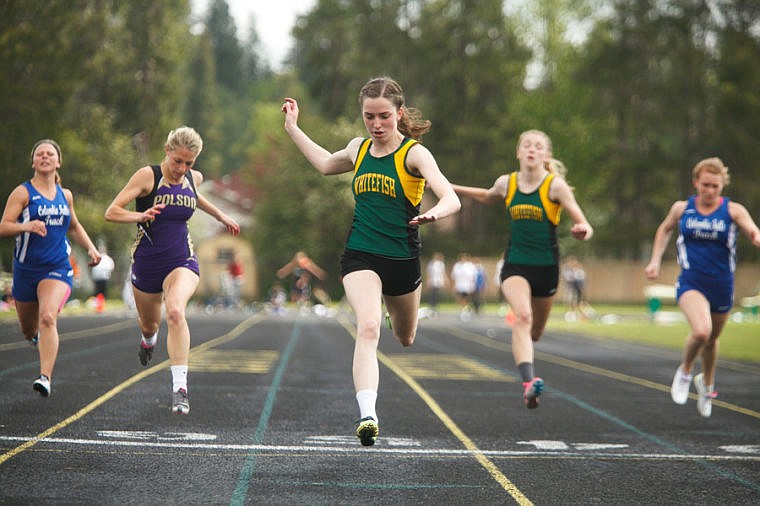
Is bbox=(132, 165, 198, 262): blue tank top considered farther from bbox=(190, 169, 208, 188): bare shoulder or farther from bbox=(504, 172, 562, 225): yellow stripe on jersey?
bbox=(504, 172, 562, 225): yellow stripe on jersey

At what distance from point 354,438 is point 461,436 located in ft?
2.90

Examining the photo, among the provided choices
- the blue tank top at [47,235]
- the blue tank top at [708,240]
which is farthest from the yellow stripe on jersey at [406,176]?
the blue tank top at [708,240]

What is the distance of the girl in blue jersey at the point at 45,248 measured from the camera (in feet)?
Answer: 24.6

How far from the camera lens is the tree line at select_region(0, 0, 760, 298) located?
4328 cm

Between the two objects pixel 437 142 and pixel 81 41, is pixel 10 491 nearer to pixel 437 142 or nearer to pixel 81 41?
pixel 81 41

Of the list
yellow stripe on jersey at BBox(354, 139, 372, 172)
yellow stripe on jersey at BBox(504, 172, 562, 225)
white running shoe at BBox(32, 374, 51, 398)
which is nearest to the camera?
yellow stripe on jersey at BBox(354, 139, 372, 172)

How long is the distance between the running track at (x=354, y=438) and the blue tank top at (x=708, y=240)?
1.42 meters

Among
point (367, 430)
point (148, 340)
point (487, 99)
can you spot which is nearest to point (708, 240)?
point (367, 430)

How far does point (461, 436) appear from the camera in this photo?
7609 mm

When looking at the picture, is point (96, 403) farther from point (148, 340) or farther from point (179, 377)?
point (179, 377)

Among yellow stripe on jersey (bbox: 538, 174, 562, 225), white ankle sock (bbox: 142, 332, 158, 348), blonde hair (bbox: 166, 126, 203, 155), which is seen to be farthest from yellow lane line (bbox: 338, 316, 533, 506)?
blonde hair (bbox: 166, 126, 203, 155)

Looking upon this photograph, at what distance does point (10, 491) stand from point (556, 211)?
14.9 feet

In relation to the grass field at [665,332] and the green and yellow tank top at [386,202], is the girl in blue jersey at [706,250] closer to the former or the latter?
the green and yellow tank top at [386,202]

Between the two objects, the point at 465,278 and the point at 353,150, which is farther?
the point at 465,278
